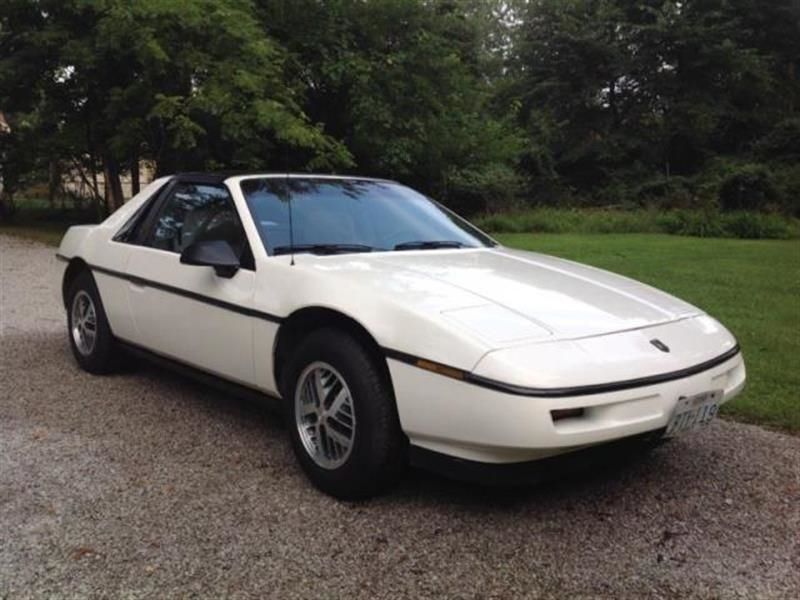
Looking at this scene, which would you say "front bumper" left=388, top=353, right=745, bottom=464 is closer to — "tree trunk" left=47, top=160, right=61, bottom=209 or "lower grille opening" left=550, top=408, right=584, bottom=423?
"lower grille opening" left=550, top=408, right=584, bottom=423

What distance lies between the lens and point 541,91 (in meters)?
33.4

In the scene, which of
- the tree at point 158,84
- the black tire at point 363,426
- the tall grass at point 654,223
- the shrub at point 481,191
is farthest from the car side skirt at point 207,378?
Result: the shrub at point 481,191

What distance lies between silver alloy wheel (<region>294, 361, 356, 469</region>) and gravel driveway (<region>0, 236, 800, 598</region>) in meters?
0.19

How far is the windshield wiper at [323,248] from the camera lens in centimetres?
376

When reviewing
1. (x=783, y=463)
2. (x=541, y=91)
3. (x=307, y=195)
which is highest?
(x=541, y=91)

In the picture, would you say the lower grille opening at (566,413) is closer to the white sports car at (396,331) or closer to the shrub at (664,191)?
the white sports car at (396,331)

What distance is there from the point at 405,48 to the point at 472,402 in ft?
52.9

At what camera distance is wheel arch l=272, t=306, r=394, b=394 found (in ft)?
10.2

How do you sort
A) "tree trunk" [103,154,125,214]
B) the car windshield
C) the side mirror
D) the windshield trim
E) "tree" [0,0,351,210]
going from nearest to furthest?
the side mirror, the windshield trim, the car windshield, "tree" [0,0,351,210], "tree trunk" [103,154,125,214]

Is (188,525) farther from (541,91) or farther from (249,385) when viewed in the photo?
(541,91)

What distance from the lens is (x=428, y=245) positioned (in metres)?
4.16

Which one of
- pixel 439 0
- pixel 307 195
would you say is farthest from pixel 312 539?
pixel 439 0

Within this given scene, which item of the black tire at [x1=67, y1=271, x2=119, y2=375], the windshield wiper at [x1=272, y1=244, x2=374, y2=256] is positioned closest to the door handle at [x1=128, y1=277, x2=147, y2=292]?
the black tire at [x1=67, y1=271, x2=119, y2=375]

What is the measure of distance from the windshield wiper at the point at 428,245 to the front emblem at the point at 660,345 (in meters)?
1.45
